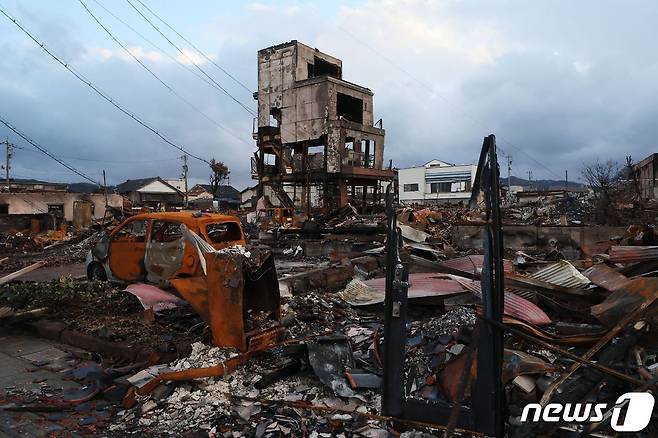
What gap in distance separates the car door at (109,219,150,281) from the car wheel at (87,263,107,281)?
0.46 meters

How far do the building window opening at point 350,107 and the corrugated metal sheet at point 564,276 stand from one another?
28354 millimetres

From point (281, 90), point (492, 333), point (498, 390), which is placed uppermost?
point (281, 90)

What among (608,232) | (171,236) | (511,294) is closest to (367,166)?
(608,232)

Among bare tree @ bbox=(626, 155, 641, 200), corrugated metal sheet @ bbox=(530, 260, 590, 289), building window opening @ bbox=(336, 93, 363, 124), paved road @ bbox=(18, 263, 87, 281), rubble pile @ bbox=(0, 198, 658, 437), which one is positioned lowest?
paved road @ bbox=(18, 263, 87, 281)

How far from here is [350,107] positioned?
3488cm

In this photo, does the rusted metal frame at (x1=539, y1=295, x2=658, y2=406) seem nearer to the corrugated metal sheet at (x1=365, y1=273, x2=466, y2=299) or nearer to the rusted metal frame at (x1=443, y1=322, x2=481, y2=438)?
the rusted metal frame at (x1=443, y1=322, x2=481, y2=438)

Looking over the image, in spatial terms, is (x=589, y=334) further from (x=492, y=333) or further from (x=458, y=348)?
(x=492, y=333)

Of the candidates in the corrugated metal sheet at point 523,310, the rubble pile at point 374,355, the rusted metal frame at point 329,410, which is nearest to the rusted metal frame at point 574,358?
the rubble pile at point 374,355

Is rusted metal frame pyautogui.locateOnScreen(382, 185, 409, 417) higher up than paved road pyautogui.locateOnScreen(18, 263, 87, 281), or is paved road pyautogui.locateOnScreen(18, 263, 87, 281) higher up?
rusted metal frame pyautogui.locateOnScreen(382, 185, 409, 417)

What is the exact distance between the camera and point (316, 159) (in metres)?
30.6

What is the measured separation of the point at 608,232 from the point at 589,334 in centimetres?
1076

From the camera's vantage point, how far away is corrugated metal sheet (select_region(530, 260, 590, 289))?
4.94 metres

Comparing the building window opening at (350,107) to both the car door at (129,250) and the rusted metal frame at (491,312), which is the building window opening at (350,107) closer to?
the car door at (129,250)

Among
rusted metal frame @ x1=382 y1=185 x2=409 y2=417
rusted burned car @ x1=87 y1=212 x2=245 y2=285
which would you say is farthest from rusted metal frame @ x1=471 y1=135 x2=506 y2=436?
rusted burned car @ x1=87 y1=212 x2=245 y2=285
